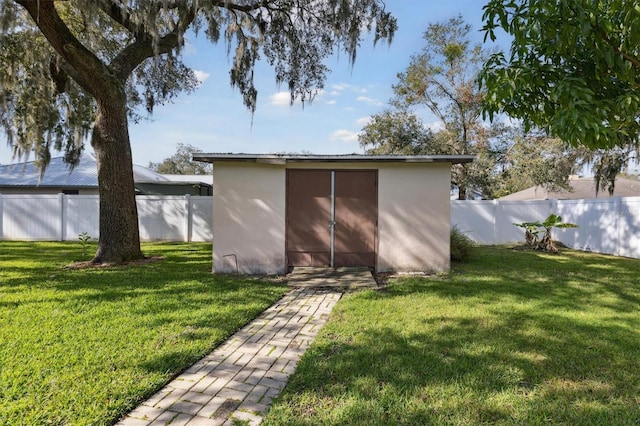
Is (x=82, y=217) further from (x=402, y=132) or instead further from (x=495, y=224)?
(x=495, y=224)

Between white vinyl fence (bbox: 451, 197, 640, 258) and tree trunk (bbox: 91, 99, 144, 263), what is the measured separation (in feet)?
30.1

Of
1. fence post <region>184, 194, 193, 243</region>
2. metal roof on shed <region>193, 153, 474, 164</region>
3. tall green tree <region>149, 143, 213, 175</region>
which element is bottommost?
fence post <region>184, 194, 193, 243</region>

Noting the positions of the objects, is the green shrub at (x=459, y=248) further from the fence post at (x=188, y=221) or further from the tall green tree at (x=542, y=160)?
the fence post at (x=188, y=221)

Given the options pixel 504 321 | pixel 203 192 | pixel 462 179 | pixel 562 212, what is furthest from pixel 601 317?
pixel 203 192

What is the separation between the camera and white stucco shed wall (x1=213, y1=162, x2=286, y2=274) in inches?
271

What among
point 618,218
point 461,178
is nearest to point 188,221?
point 461,178

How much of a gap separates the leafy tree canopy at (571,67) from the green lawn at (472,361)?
1.95 m

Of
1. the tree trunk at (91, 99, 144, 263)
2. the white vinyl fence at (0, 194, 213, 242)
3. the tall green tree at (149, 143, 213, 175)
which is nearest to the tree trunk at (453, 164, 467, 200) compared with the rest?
the white vinyl fence at (0, 194, 213, 242)

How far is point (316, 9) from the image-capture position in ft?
30.7

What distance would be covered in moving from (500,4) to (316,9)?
23.1 ft

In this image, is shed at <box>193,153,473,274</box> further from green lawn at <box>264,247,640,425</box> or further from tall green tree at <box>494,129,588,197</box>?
tall green tree at <box>494,129,588,197</box>

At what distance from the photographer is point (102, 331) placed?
3650 mm

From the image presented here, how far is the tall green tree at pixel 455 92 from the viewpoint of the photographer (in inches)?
631

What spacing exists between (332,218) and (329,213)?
0.39ft
